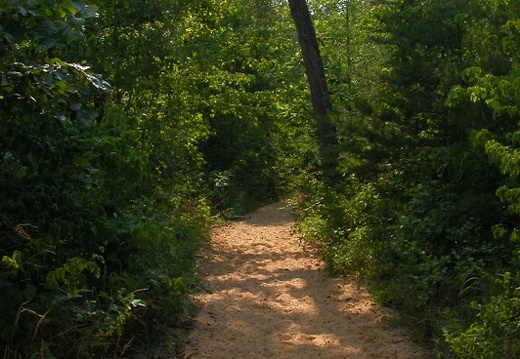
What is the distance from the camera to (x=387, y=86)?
423 inches

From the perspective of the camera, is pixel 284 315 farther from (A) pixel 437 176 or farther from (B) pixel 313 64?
(B) pixel 313 64

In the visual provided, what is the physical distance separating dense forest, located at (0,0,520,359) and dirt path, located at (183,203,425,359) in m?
0.32

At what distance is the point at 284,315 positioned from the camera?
859 cm

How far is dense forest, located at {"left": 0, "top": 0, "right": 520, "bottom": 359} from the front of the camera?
217 inches

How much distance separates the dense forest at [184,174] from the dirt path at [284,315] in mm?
324

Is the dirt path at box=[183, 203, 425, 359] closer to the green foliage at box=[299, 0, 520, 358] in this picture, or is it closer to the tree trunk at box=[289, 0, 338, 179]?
the green foliage at box=[299, 0, 520, 358]

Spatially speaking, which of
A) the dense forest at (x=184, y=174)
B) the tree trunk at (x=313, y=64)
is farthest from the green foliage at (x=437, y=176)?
the tree trunk at (x=313, y=64)

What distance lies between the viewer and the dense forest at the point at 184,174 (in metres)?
5.52

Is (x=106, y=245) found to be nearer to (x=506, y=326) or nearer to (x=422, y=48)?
(x=506, y=326)

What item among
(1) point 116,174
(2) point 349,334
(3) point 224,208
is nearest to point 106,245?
Result: (1) point 116,174

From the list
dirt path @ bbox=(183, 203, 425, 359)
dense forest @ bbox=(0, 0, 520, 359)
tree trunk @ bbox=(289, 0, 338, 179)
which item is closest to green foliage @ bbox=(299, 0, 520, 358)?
dense forest @ bbox=(0, 0, 520, 359)

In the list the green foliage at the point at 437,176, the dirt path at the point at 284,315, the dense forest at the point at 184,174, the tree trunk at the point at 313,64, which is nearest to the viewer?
the dense forest at the point at 184,174

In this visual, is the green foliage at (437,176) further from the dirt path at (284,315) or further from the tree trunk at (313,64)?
the tree trunk at (313,64)

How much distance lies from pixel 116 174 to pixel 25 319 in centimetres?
178
